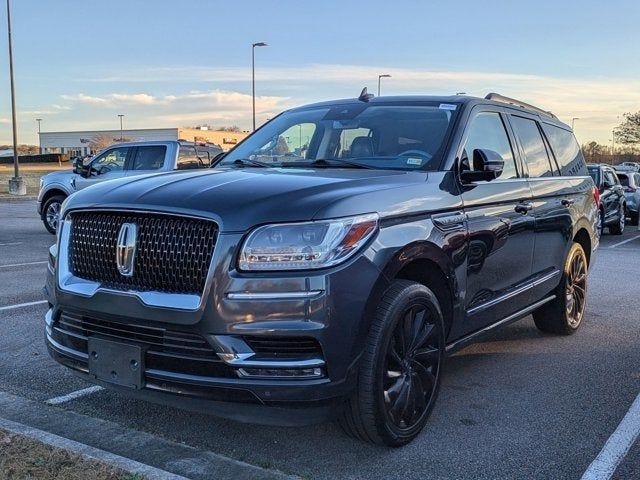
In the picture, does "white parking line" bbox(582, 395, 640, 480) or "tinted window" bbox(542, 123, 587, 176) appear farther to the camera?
"tinted window" bbox(542, 123, 587, 176)

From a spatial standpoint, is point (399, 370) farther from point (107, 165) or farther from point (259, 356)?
point (107, 165)

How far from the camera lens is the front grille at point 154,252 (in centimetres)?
304

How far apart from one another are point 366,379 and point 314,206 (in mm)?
865

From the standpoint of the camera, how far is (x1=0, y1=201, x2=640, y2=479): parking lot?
3357mm

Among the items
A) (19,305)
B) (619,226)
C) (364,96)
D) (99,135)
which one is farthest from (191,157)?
(99,135)

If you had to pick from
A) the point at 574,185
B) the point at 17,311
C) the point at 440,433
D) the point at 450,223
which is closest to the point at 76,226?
the point at 450,223

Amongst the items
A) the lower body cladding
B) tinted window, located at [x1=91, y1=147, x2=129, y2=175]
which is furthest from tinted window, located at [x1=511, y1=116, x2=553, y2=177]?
tinted window, located at [x1=91, y1=147, x2=129, y2=175]

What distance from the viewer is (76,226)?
11.6 ft

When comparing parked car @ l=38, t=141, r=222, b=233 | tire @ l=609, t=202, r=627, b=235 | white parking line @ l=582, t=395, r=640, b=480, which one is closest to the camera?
white parking line @ l=582, t=395, r=640, b=480

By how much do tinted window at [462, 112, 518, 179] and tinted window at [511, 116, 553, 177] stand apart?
0.94 feet

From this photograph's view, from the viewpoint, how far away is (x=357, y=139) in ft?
15.0

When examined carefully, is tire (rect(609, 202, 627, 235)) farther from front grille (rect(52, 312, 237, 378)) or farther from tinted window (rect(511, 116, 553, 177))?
front grille (rect(52, 312, 237, 378))

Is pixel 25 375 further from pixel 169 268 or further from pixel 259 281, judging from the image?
pixel 259 281

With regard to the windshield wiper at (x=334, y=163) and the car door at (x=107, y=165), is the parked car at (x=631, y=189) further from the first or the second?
the windshield wiper at (x=334, y=163)
